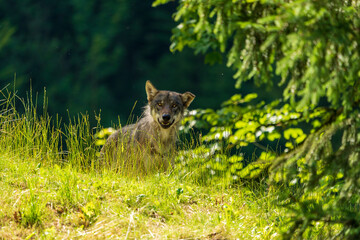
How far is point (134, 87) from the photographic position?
16.4 meters

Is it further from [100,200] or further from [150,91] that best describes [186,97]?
[100,200]

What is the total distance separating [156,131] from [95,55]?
440 inches

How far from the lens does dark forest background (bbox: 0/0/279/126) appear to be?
1631 centimetres

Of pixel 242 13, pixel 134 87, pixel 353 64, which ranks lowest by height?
pixel 134 87

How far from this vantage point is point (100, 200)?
4.78 meters

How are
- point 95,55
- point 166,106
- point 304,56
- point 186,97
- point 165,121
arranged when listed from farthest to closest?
point 95,55 → point 186,97 → point 166,106 → point 165,121 → point 304,56

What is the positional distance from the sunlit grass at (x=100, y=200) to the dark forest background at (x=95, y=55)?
9.88m

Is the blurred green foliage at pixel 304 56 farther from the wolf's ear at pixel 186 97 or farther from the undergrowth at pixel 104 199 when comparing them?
the wolf's ear at pixel 186 97

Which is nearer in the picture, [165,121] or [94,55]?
[165,121]

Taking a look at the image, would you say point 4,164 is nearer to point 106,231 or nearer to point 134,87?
point 106,231

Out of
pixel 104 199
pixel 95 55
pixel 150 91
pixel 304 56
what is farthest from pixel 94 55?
pixel 304 56

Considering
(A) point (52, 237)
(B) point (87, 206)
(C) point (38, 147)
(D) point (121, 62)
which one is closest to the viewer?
(A) point (52, 237)

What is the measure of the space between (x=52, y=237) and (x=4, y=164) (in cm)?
145

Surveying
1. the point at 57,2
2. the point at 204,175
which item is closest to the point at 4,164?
the point at 204,175
